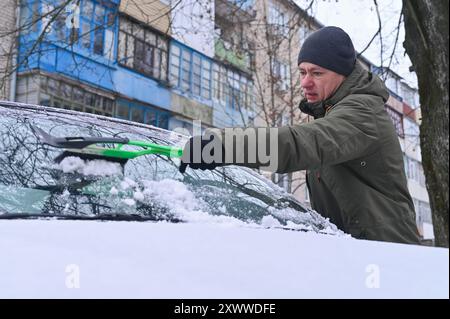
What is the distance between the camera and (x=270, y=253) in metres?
0.99

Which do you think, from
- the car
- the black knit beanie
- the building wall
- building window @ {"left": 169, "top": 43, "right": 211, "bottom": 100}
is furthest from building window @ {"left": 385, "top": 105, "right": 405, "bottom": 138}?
building window @ {"left": 169, "top": 43, "right": 211, "bottom": 100}

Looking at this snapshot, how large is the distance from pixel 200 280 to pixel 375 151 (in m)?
1.12

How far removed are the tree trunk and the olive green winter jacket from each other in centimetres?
196

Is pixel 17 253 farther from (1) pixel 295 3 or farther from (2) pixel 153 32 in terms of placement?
(2) pixel 153 32

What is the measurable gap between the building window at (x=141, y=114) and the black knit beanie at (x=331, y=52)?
1245 cm

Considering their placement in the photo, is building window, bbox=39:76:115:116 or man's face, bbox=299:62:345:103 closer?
man's face, bbox=299:62:345:103

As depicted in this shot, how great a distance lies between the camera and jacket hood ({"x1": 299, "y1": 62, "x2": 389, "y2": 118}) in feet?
6.36

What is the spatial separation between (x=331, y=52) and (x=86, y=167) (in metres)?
0.97

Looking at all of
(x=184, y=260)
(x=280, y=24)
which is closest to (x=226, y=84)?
(x=280, y=24)

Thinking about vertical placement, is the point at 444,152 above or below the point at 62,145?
above

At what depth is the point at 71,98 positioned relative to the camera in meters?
13.4

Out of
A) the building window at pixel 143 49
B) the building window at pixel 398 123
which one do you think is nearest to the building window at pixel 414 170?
the building window at pixel 398 123

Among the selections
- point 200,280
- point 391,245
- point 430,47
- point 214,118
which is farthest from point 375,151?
point 214,118

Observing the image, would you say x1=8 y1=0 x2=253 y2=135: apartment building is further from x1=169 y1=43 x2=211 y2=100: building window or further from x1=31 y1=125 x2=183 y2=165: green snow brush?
x1=31 y1=125 x2=183 y2=165: green snow brush
